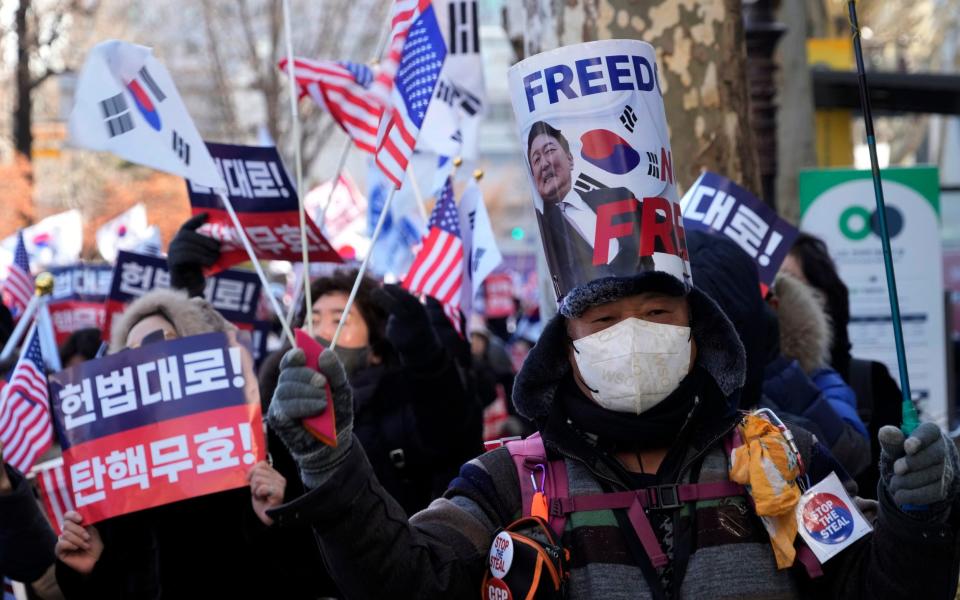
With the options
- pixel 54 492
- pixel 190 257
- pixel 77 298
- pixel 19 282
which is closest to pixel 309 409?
pixel 54 492

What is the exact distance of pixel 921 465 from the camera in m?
2.71

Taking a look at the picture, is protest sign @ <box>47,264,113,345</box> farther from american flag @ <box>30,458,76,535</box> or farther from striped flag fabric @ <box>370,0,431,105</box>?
american flag @ <box>30,458,76,535</box>

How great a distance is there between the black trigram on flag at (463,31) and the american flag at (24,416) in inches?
126

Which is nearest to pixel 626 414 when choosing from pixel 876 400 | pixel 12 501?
pixel 12 501

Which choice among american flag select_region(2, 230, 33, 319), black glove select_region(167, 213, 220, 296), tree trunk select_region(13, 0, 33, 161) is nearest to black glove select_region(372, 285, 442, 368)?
black glove select_region(167, 213, 220, 296)

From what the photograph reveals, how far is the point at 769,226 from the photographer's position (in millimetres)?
5512

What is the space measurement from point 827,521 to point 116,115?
10.3 ft

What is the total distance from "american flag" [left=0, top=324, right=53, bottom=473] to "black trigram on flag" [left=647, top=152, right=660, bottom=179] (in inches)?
117

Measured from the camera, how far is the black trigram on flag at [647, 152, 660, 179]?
126 inches

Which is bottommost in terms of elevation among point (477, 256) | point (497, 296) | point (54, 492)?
point (497, 296)

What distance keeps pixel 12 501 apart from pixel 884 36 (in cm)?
2525

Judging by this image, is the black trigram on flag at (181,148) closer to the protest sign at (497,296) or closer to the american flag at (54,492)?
the american flag at (54,492)

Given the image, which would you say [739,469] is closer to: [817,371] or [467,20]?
[817,371]

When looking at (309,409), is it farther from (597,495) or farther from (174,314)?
(174,314)
